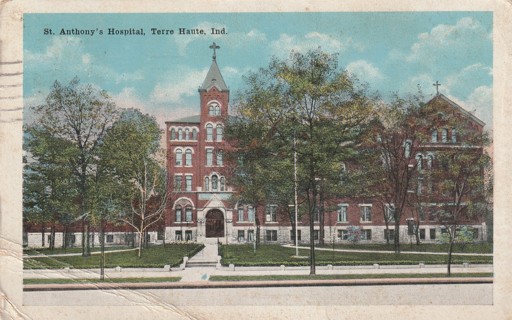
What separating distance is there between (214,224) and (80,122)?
16.0 ft

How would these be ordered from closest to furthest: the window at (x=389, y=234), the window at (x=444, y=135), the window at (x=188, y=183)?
the window at (x=444, y=135) → the window at (x=188, y=183) → the window at (x=389, y=234)

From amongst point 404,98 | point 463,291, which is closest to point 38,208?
point 404,98

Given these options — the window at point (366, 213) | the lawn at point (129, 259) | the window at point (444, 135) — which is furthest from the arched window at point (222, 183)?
the window at point (444, 135)

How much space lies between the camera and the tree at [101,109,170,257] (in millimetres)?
11109

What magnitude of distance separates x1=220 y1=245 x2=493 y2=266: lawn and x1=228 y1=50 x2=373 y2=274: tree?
88cm

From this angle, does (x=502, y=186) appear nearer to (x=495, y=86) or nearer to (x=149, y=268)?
(x=495, y=86)

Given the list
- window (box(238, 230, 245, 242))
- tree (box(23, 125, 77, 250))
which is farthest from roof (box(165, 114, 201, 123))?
window (box(238, 230, 245, 242))

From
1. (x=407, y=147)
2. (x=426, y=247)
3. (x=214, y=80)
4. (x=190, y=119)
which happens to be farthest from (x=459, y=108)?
(x=190, y=119)

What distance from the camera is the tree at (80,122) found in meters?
9.91

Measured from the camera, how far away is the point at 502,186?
877 centimetres

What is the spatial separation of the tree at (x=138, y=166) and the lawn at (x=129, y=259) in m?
0.42

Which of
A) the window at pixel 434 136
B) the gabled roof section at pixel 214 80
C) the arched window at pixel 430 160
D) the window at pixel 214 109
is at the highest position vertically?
the gabled roof section at pixel 214 80

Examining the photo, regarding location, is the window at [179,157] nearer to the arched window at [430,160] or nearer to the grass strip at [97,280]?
the grass strip at [97,280]
